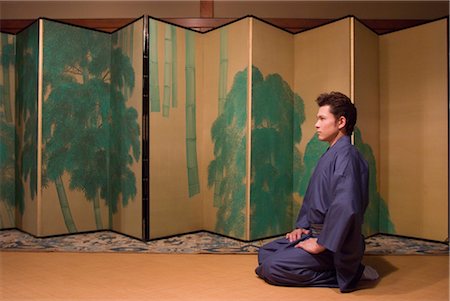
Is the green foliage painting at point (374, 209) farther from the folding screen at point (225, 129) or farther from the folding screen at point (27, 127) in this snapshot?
the folding screen at point (27, 127)

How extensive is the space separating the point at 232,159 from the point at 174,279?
154 centimetres

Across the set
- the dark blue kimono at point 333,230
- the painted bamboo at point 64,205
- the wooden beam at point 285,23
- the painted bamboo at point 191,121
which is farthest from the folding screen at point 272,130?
the painted bamboo at point 64,205

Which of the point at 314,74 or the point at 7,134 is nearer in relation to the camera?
the point at 314,74

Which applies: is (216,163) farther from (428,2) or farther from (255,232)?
(428,2)

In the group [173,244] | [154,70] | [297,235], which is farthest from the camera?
[154,70]

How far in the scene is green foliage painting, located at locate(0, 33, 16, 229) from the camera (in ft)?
14.7

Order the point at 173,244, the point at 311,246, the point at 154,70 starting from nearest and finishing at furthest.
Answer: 1. the point at 311,246
2. the point at 173,244
3. the point at 154,70

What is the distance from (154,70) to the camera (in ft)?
13.4

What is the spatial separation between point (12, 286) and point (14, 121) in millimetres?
2367

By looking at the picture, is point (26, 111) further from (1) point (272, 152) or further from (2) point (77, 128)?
(1) point (272, 152)

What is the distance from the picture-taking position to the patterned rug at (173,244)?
3.60 m

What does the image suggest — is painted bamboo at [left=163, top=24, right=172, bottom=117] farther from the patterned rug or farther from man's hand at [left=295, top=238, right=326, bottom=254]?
man's hand at [left=295, top=238, right=326, bottom=254]

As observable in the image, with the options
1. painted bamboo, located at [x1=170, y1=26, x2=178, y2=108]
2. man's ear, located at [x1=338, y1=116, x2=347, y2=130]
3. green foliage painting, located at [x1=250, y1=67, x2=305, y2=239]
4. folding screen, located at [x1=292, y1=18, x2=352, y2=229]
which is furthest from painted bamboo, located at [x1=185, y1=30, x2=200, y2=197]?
man's ear, located at [x1=338, y1=116, x2=347, y2=130]

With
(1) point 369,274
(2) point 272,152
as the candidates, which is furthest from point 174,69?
(1) point 369,274
